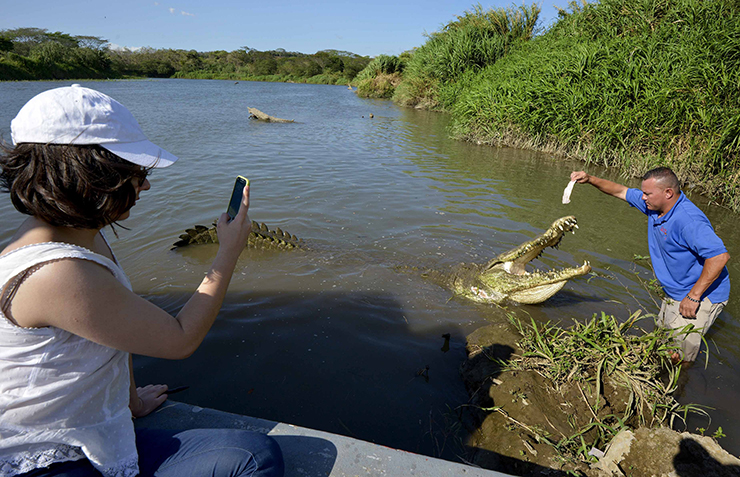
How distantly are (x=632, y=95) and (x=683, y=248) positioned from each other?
8329mm

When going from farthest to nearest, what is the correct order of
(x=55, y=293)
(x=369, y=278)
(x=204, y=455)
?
(x=369, y=278)
(x=204, y=455)
(x=55, y=293)

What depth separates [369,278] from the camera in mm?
4930

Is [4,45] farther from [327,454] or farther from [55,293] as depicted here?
[327,454]

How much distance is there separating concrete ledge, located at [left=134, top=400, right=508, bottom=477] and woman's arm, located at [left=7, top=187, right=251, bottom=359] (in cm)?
69

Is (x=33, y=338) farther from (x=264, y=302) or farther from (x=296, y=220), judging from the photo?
(x=296, y=220)

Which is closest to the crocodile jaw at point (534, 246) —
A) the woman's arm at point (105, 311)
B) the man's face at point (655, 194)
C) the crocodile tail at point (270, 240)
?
the man's face at point (655, 194)

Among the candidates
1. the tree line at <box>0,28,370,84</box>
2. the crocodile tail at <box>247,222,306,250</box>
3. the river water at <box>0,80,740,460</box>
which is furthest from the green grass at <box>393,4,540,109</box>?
the tree line at <box>0,28,370,84</box>

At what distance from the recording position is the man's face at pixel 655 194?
352 centimetres

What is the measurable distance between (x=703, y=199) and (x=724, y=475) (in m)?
8.14

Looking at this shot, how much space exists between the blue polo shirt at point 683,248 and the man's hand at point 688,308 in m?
0.15

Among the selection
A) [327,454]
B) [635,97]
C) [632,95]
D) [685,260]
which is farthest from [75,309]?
[632,95]

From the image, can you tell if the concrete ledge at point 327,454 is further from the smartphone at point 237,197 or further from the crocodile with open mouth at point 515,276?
the crocodile with open mouth at point 515,276

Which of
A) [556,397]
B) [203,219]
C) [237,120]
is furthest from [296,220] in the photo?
[237,120]

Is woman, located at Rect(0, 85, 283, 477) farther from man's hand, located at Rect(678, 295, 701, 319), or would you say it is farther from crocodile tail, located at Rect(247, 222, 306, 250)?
crocodile tail, located at Rect(247, 222, 306, 250)
